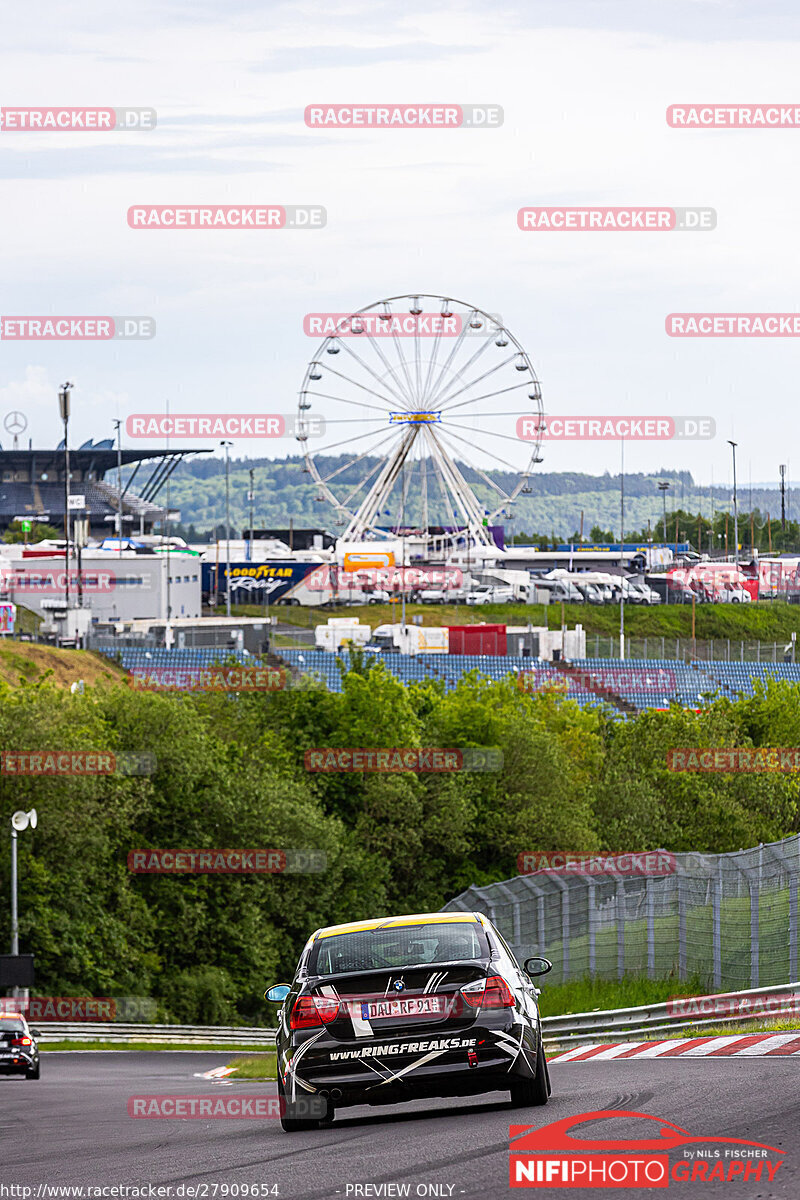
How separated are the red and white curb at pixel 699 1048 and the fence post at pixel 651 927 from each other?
8.91 ft

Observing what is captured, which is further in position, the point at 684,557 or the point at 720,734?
the point at 684,557

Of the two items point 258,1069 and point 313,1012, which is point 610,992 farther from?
point 313,1012

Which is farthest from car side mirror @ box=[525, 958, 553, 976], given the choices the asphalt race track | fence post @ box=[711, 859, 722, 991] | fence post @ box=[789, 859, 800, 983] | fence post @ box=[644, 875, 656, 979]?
fence post @ box=[644, 875, 656, 979]

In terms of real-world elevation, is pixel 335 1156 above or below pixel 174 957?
above

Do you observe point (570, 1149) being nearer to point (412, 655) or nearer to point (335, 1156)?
point (335, 1156)

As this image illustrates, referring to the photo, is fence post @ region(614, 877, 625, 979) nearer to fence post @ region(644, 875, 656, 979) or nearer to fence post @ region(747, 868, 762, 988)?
fence post @ region(644, 875, 656, 979)

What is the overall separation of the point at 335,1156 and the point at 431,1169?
1.00m

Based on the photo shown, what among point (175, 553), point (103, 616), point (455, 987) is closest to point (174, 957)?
point (455, 987)

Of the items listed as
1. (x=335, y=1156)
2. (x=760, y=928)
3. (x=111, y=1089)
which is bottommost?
(x=111, y=1089)

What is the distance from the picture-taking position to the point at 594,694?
252 feet

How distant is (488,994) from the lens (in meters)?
9.38
